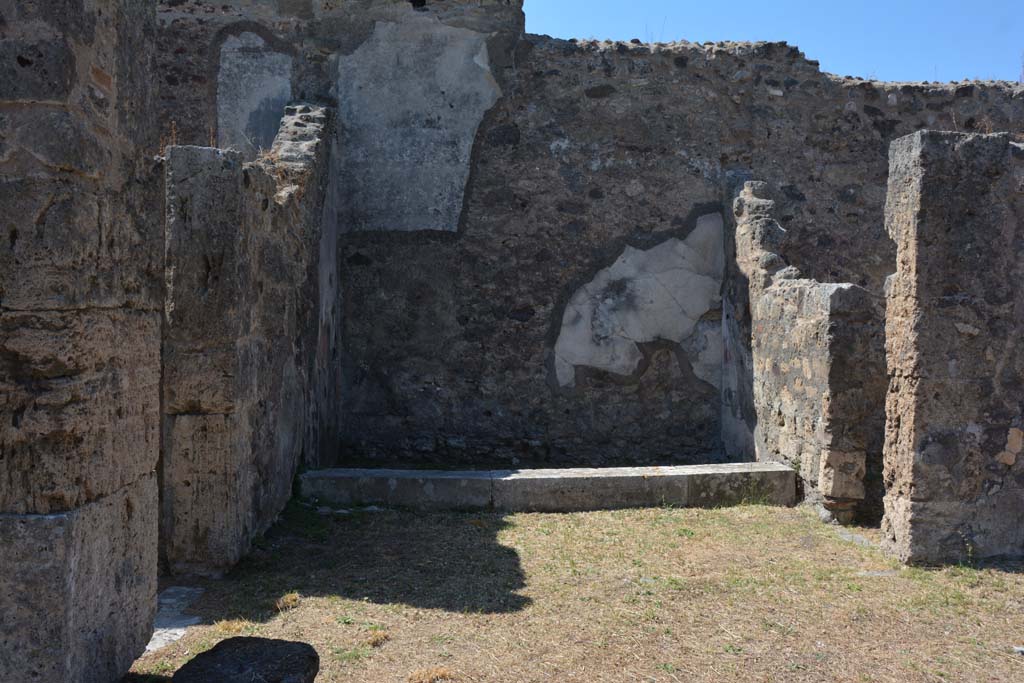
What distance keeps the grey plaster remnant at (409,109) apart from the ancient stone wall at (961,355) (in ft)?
15.1

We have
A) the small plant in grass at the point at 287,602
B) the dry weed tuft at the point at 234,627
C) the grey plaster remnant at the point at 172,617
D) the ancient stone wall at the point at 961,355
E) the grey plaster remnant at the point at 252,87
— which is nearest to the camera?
the grey plaster remnant at the point at 172,617

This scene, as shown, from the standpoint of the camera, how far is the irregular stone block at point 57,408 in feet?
8.44

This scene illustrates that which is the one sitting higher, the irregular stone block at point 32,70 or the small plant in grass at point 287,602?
the irregular stone block at point 32,70

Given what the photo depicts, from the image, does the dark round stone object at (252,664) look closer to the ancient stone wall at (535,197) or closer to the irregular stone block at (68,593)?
the irregular stone block at (68,593)

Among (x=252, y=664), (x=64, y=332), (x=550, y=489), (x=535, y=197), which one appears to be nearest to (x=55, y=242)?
(x=64, y=332)

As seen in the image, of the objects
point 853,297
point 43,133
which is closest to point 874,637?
point 853,297

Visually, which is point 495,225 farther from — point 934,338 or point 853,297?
point 934,338

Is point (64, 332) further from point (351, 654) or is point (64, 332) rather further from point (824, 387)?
point (824, 387)

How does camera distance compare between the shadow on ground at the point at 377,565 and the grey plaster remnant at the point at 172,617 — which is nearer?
the grey plaster remnant at the point at 172,617

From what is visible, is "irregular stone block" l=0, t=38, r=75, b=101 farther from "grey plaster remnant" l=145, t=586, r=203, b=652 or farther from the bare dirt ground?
"grey plaster remnant" l=145, t=586, r=203, b=652

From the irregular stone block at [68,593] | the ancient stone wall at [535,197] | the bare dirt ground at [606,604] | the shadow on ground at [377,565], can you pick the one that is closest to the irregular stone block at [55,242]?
the irregular stone block at [68,593]

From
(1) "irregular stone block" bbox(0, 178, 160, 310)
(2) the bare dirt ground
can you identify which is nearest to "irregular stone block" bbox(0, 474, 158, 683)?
(2) the bare dirt ground

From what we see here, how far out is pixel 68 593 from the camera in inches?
101

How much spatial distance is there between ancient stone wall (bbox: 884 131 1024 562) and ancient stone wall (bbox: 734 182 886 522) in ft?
3.21
